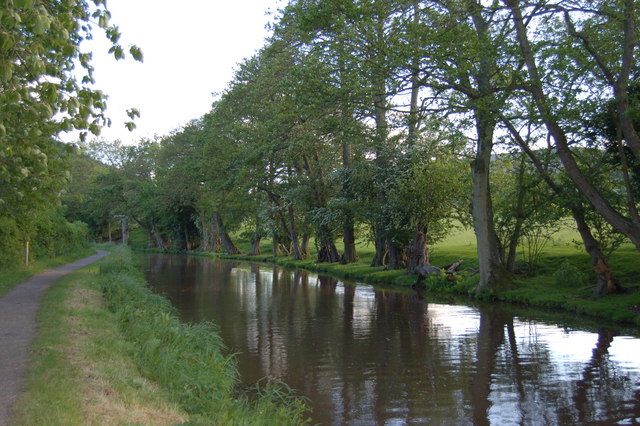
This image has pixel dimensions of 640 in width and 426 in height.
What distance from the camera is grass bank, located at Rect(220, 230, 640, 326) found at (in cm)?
1752

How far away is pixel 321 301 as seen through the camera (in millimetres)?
A: 22812

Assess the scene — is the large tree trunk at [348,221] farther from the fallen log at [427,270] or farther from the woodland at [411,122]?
the fallen log at [427,270]

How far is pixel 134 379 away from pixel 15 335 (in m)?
4.28

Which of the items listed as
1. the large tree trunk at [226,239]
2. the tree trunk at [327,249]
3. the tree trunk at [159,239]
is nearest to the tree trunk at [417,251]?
the tree trunk at [327,249]

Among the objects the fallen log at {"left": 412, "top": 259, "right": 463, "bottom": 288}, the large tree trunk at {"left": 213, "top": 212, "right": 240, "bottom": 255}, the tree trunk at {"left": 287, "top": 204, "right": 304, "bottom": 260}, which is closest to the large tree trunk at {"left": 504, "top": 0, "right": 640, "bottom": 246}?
the fallen log at {"left": 412, "top": 259, "right": 463, "bottom": 288}

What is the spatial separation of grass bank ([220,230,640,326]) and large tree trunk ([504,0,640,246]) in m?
2.56

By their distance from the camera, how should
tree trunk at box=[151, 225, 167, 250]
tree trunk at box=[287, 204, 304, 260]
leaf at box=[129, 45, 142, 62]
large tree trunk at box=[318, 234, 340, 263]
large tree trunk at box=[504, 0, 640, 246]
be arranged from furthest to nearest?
tree trunk at box=[151, 225, 167, 250], tree trunk at box=[287, 204, 304, 260], large tree trunk at box=[318, 234, 340, 263], large tree trunk at box=[504, 0, 640, 246], leaf at box=[129, 45, 142, 62]

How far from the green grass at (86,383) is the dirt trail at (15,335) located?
15cm

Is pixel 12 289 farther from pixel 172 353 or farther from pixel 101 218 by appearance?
pixel 101 218

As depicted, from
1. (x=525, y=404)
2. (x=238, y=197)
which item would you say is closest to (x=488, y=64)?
(x=525, y=404)

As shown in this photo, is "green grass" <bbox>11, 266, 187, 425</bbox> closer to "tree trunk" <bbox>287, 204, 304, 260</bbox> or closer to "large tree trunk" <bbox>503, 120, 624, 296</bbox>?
"large tree trunk" <bbox>503, 120, 624, 296</bbox>

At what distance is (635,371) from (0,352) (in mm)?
11354

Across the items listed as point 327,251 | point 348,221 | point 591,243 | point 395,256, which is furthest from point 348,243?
point 591,243

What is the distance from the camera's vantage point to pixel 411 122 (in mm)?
19312
